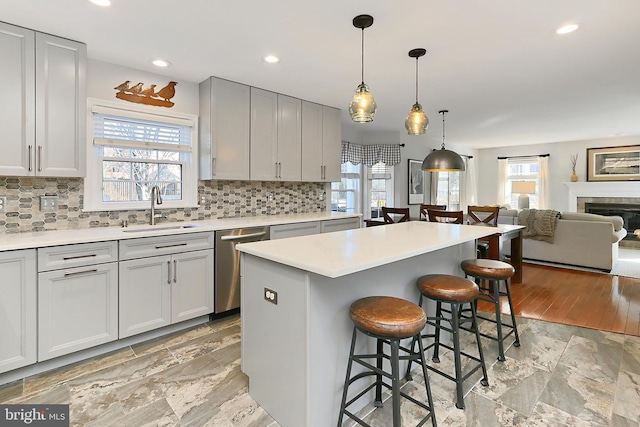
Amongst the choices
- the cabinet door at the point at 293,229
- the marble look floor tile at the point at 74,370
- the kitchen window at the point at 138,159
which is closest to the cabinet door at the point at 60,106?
the kitchen window at the point at 138,159

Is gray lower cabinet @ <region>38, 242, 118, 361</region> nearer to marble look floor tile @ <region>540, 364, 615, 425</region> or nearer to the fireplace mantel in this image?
marble look floor tile @ <region>540, 364, 615, 425</region>

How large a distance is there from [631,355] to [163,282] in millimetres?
3633

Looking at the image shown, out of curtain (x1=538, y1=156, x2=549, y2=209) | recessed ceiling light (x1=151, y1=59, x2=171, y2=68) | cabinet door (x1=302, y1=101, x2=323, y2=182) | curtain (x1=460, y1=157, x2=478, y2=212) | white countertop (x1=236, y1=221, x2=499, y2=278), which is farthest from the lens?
curtain (x1=460, y1=157, x2=478, y2=212)

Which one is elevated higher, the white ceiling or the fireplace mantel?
the white ceiling

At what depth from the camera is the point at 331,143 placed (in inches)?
181

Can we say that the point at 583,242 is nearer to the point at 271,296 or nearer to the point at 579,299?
the point at 579,299

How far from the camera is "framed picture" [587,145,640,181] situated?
22.7ft

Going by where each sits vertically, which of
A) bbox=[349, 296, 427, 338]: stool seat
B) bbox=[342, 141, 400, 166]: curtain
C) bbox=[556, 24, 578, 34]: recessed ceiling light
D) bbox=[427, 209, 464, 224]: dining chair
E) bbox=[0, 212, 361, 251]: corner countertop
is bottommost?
bbox=[349, 296, 427, 338]: stool seat

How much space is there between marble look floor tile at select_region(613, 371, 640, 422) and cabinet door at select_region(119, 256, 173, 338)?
3.08m

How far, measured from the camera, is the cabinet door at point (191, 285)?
2795mm

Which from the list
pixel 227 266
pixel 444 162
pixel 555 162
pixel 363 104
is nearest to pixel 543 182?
pixel 555 162

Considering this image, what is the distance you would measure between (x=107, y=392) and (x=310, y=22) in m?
2.73

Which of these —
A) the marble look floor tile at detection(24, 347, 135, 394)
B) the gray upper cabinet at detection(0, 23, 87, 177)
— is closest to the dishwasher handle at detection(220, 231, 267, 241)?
the marble look floor tile at detection(24, 347, 135, 394)

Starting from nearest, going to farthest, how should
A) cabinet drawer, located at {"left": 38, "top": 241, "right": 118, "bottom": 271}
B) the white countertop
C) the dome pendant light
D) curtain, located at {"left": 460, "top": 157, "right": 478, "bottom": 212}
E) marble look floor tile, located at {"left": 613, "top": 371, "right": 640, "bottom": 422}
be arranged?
the white countertop < marble look floor tile, located at {"left": 613, "top": 371, "right": 640, "bottom": 422} < cabinet drawer, located at {"left": 38, "top": 241, "right": 118, "bottom": 271} < the dome pendant light < curtain, located at {"left": 460, "top": 157, "right": 478, "bottom": 212}
